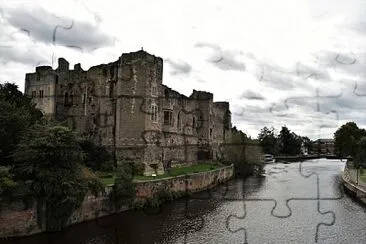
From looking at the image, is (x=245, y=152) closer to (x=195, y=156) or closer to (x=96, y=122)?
(x=195, y=156)

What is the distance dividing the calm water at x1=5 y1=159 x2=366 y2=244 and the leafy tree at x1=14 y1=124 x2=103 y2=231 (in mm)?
818

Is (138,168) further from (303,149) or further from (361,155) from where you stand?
(303,149)

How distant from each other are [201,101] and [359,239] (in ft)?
74.5

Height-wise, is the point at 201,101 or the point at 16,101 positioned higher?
the point at 201,101

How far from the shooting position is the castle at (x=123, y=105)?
22547 millimetres

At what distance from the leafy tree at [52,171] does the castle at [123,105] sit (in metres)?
8.14

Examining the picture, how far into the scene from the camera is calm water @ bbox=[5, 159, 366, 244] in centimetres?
1347

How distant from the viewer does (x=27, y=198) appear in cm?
1341

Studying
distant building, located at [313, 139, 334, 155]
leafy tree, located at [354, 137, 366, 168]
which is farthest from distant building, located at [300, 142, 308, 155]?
leafy tree, located at [354, 137, 366, 168]

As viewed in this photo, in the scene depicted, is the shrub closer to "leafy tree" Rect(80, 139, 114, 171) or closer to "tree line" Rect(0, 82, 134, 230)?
"leafy tree" Rect(80, 139, 114, 171)

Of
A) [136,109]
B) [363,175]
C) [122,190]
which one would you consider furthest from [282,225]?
[363,175]

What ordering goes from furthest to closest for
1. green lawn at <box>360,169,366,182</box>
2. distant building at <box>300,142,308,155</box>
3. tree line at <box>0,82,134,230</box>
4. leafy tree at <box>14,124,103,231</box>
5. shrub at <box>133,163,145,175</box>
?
distant building at <box>300,142,308,155</box> < green lawn at <box>360,169,366,182</box> < shrub at <box>133,163,145,175</box> < leafy tree at <box>14,124,103,231</box> < tree line at <box>0,82,134,230</box>

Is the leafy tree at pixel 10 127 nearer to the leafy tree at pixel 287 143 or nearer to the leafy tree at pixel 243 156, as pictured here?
the leafy tree at pixel 243 156

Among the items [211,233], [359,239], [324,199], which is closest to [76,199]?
[211,233]
